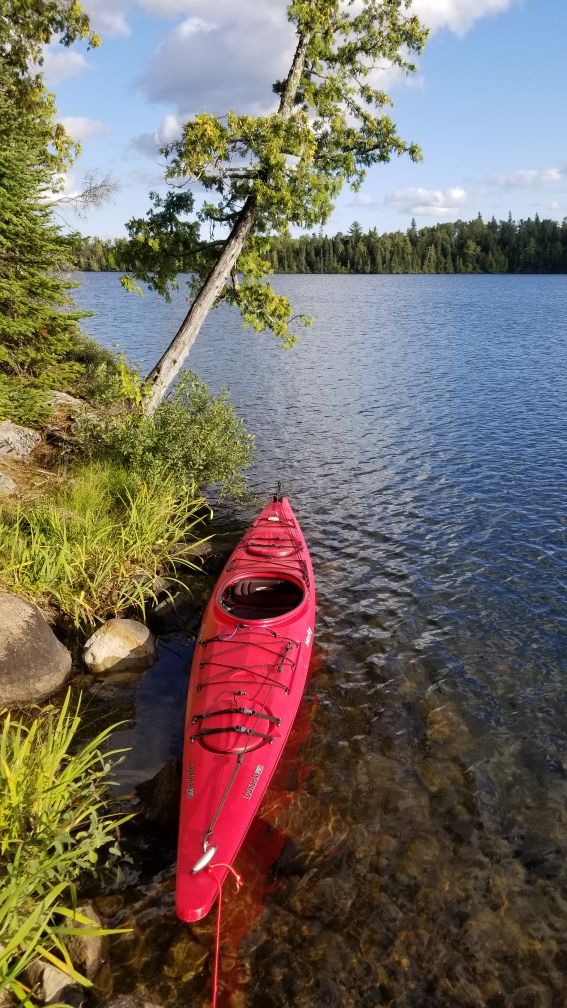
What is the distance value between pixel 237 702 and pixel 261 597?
275cm

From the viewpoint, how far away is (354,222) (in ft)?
460

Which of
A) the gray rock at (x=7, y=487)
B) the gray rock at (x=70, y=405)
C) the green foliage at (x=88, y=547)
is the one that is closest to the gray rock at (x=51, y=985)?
the green foliage at (x=88, y=547)

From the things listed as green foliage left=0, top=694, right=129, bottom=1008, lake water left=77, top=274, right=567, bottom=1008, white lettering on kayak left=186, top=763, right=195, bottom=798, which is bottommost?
lake water left=77, top=274, right=567, bottom=1008

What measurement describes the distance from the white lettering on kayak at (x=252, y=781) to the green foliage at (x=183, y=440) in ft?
21.5

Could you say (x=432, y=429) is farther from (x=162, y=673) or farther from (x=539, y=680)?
(x=162, y=673)

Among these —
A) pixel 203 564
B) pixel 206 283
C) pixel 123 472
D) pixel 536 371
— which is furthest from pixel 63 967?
pixel 536 371

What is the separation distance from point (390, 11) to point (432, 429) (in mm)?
11806

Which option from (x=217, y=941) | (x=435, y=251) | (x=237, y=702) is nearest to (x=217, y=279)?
(x=237, y=702)

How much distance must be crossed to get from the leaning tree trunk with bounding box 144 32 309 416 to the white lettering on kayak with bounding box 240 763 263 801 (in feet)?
31.4

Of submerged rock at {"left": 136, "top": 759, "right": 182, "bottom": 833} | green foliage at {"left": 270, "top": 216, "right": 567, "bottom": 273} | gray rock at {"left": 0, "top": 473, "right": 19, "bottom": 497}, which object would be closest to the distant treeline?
green foliage at {"left": 270, "top": 216, "right": 567, "bottom": 273}

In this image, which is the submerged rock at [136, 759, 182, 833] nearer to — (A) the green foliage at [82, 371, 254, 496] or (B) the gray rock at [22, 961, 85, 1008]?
(B) the gray rock at [22, 961, 85, 1008]

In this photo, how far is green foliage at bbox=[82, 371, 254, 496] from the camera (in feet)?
40.4

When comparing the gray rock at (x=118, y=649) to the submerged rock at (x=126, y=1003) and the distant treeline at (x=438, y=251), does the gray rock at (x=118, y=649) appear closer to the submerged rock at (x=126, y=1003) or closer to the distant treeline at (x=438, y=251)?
the submerged rock at (x=126, y=1003)

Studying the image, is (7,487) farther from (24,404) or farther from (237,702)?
(237,702)
